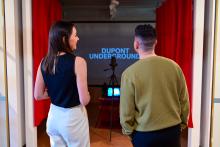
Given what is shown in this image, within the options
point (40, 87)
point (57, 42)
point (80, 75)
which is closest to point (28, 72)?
point (40, 87)

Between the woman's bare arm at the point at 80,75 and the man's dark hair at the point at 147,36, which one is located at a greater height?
the man's dark hair at the point at 147,36

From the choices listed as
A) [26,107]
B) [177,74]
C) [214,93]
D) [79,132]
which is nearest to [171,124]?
[177,74]

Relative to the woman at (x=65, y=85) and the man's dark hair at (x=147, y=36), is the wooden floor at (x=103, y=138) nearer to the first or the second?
the woman at (x=65, y=85)

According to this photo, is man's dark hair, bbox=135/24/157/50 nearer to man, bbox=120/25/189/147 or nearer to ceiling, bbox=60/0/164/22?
man, bbox=120/25/189/147

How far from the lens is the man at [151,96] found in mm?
1519

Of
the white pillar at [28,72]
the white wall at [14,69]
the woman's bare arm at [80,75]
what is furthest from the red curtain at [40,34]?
the woman's bare arm at [80,75]

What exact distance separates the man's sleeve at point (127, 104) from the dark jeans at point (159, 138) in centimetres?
9

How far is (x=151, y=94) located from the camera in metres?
1.52

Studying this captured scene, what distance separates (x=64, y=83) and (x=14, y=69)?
4.60 ft

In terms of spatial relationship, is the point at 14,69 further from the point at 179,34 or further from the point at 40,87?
the point at 179,34

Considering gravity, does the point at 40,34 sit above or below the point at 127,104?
above

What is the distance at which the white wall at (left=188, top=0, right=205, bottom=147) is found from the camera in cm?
279

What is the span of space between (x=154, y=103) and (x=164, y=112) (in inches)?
3.5

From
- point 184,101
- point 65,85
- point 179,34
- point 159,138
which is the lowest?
point 159,138
